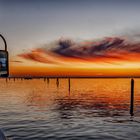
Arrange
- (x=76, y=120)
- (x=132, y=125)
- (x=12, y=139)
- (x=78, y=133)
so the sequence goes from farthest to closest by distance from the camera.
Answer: (x=76, y=120)
(x=132, y=125)
(x=78, y=133)
(x=12, y=139)

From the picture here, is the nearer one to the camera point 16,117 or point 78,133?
point 78,133

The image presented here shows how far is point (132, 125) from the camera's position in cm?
2809

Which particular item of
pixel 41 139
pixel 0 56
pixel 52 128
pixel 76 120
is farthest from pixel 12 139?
pixel 0 56

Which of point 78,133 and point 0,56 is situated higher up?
point 0,56

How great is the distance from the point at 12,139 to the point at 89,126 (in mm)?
8054

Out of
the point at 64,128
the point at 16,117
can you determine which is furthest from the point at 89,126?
the point at 16,117

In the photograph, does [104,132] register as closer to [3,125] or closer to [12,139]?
[12,139]

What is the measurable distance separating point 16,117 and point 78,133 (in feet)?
34.1

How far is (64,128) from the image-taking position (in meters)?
25.8

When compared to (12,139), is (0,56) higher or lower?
higher

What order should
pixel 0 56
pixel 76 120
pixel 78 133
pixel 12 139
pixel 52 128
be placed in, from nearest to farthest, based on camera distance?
pixel 0 56
pixel 12 139
pixel 78 133
pixel 52 128
pixel 76 120

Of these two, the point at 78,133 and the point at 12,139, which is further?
the point at 78,133

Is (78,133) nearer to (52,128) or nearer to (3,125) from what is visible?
(52,128)

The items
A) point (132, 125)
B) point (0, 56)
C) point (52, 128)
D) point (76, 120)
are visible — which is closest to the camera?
point (0, 56)
